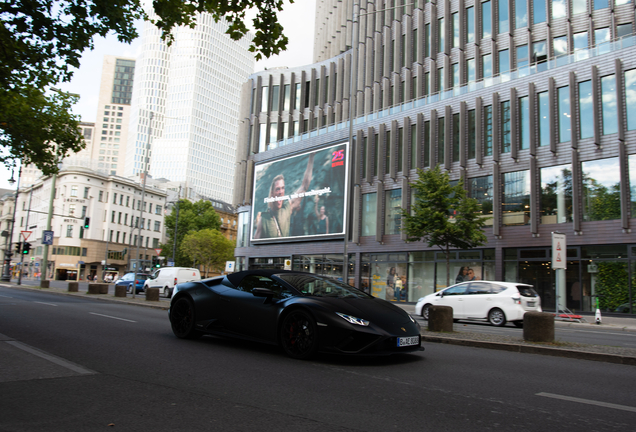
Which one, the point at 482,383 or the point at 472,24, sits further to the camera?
the point at 472,24

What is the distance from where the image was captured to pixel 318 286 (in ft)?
23.3

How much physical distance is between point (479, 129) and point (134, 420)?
92.1 feet

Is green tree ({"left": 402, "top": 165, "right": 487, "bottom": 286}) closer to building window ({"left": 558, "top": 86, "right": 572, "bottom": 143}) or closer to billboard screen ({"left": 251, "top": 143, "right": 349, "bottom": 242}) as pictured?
building window ({"left": 558, "top": 86, "right": 572, "bottom": 143})

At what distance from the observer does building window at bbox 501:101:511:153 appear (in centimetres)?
2756

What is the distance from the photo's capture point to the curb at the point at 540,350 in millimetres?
7309

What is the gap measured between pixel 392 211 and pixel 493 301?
17.4 meters

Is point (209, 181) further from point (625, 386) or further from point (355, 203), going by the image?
point (625, 386)


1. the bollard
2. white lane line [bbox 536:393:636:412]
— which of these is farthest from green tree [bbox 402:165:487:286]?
white lane line [bbox 536:393:636:412]

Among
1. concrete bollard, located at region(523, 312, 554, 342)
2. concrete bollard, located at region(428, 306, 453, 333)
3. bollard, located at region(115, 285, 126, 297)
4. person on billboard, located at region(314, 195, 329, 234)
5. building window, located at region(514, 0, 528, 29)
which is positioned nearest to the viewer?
concrete bollard, located at region(523, 312, 554, 342)

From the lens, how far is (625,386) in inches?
217

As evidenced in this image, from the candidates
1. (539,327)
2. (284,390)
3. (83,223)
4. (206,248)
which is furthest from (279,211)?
(83,223)

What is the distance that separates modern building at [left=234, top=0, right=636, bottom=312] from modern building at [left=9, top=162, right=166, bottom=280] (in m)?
33.8

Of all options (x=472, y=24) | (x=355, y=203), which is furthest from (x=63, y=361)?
(x=472, y=24)

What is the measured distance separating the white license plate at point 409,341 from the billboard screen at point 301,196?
28353mm
